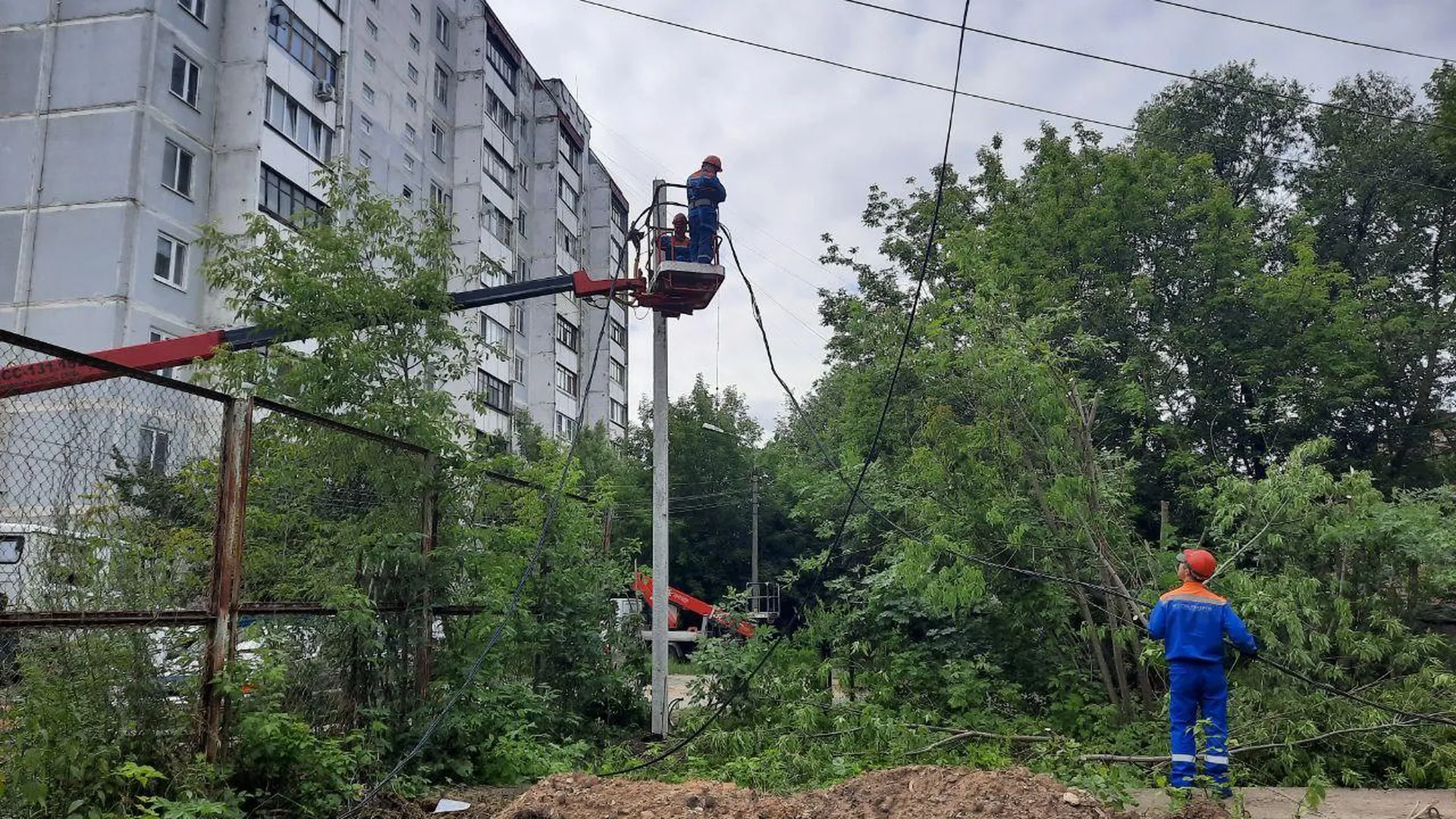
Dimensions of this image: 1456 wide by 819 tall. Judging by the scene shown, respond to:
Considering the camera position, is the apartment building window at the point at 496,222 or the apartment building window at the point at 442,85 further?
the apartment building window at the point at 496,222

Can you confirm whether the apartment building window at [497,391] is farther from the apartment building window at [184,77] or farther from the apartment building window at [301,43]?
the apartment building window at [184,77]

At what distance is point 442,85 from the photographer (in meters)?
Result: 36.9

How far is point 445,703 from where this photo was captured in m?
7.59

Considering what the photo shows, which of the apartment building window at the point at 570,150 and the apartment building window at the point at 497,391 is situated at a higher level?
the apartment building window at the point at 570,150

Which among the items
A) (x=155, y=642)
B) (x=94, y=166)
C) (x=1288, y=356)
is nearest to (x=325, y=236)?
(x=155, y=642)

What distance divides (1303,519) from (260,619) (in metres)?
8.42

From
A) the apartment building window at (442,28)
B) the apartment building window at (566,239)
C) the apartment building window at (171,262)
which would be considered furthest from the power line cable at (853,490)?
the apartment building window at (566,239)

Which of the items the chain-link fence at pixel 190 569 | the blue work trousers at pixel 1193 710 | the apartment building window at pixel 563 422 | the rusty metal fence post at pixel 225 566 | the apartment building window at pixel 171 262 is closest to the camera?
the chain-link fence at pixel 190 569

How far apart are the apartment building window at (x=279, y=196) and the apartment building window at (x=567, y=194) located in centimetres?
1932

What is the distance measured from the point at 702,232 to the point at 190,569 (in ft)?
21.3

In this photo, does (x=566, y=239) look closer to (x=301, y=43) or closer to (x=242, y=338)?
(x=301, y=43)

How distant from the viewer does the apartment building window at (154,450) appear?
6.00 metres

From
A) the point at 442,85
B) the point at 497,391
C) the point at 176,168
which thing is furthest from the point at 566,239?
the point at 176,168

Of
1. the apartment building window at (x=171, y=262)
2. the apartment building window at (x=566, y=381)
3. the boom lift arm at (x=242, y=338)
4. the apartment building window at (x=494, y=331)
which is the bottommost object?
the boom lift arm at (x=242, y=338)
